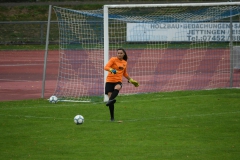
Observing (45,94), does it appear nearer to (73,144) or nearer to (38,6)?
(73,144)

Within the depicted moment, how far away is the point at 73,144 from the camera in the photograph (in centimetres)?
1245

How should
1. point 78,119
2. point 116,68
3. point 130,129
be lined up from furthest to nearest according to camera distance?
point 116,68, point 78,119, point 130,129

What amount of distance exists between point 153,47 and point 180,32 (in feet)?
5.62

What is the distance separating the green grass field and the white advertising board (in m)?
9.12

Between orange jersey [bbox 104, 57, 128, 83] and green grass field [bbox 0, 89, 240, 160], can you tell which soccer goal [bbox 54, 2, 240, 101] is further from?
orange jersey [bbox 104, 57, 128, 83]

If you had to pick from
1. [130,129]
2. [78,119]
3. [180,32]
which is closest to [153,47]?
[180,32]

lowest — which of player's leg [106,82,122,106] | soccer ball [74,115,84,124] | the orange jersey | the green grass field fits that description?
the green grass field

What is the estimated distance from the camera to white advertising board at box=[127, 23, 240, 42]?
92.8 ft

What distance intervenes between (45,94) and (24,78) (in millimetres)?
4998

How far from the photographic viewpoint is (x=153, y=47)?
3375 cm

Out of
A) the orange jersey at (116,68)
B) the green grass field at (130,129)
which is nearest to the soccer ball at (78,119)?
the green grass field at (130,129)

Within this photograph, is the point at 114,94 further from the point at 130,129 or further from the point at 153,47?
the point at 153,47

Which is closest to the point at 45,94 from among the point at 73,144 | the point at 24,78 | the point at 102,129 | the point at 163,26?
the point at 24,78

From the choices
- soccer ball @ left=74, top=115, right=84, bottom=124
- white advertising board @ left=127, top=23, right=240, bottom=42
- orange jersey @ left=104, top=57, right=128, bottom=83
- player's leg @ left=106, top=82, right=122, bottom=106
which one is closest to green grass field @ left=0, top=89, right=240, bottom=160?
soccer ball @ left=74, top=115, right=84, bottom=124
